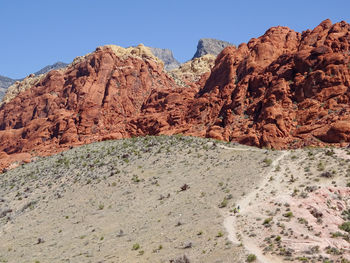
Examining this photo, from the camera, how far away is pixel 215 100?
79000mm

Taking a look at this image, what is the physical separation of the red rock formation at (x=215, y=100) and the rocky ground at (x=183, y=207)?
16245mm

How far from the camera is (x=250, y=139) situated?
60656 mm

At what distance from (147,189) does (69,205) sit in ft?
30.2

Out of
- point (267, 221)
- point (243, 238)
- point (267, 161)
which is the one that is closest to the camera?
point (243, 238)

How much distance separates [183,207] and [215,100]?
48.5m

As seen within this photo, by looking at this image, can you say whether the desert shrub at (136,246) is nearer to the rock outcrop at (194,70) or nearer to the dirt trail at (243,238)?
the dirt trail at (243,238)

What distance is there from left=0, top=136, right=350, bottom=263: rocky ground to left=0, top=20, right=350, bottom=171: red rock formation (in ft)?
53.3

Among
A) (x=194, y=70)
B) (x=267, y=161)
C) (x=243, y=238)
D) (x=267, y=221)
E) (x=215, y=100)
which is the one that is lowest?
(x=243, y=238)

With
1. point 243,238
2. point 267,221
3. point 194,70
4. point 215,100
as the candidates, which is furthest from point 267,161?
point 194,70

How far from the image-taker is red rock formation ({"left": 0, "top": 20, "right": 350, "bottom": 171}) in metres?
60.3

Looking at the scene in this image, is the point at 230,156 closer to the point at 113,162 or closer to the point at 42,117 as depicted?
the point at 113,162

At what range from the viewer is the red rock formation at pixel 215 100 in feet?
198

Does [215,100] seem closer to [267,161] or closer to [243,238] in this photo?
[267,161]

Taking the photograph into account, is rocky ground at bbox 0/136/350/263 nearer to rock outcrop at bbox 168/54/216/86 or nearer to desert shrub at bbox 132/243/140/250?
desert shrub at bbox 132/243/140/250
